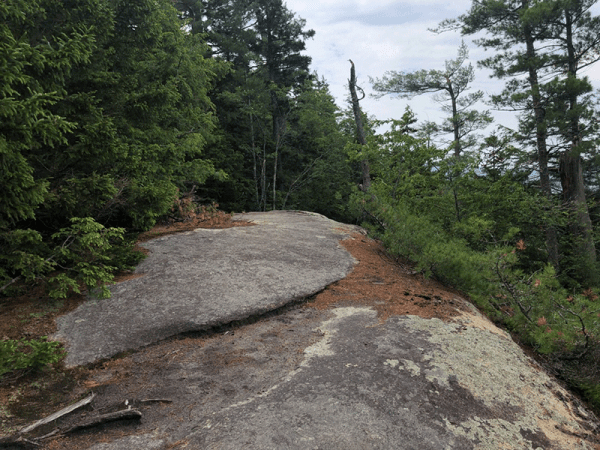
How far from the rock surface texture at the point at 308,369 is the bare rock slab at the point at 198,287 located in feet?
0.07

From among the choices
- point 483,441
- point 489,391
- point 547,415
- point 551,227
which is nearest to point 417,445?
point 483,441

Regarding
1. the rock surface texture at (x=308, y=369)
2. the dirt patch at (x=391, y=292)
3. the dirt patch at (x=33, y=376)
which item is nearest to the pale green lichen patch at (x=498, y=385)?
the rock surface texture at (x=308, y=369)

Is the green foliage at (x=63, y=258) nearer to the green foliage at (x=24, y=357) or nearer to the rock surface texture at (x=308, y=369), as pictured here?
the rock surface texture at (x=308, y=369)

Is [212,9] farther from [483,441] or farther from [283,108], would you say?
[483,441]

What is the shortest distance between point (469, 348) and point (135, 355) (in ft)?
10.0

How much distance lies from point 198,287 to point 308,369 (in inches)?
82.3

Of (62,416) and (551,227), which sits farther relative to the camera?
(551,227)

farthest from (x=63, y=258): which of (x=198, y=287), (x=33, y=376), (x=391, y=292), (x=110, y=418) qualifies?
(x=391, y=292)

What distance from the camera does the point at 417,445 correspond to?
2.09 meters

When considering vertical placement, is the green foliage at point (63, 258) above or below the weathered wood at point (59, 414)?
above

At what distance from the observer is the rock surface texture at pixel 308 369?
2223 mm

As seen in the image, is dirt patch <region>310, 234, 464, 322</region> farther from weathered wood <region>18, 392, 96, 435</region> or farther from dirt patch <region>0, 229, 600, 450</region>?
weathered wood <region>18, 392, 96, 435</region>

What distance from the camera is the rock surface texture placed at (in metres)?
2.22

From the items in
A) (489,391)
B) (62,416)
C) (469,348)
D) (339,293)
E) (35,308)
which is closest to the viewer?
(62,416)
